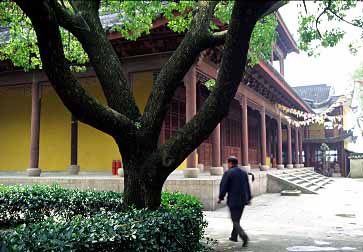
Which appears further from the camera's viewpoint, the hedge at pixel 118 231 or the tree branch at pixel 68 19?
the tree branch at pixel 68 19

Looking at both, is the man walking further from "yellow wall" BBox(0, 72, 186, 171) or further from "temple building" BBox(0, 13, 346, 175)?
"yellow wall" BBox(0, 72, 186, 171)

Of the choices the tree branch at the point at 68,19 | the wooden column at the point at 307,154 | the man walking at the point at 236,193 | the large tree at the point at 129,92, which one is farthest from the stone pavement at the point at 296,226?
the wooden column at the point at 307,154

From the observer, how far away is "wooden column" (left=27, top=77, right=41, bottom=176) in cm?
1250

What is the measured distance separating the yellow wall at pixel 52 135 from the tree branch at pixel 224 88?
8.38 metres

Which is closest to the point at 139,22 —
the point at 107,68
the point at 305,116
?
the point at 107,68

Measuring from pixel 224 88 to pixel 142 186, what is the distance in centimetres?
171

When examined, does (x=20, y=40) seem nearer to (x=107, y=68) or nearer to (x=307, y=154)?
(x=107, y=68)

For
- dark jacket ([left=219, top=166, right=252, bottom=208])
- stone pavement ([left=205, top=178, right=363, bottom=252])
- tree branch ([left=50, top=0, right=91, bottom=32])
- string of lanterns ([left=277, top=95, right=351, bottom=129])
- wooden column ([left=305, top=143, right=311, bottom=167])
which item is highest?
string of lanterns ([left=277, top=95, right=351, bottom=129])

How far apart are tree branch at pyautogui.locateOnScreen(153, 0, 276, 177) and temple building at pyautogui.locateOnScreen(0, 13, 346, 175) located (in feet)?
17.6

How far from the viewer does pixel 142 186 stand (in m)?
5.09

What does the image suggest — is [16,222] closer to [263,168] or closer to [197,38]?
[197,38]

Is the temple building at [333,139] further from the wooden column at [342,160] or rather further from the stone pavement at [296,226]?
the stone pavement at [296,226]

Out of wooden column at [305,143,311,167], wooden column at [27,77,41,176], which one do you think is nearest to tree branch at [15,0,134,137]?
wooden column at [27,77,41,176]

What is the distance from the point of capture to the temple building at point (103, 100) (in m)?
11.1
